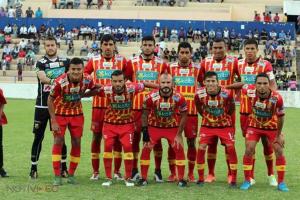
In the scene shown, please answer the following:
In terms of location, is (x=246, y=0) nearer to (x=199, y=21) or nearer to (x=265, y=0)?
(x=265, y=0)

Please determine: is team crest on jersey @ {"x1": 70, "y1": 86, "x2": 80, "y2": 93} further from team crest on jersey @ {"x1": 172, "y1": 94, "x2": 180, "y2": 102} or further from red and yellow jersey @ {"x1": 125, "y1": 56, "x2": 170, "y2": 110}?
team crest on jersey @ {"x1": 172, "y1": 94, "x2": 180, "y2": 102}

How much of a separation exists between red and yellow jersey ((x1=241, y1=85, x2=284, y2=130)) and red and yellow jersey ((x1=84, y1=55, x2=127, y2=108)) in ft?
6.82

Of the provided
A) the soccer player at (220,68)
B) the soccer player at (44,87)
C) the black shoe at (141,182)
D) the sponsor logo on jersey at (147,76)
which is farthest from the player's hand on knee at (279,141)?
the soccer player at (44,87)

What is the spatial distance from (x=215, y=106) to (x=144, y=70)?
4.32 ft

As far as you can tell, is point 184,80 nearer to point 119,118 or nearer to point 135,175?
point 119,118

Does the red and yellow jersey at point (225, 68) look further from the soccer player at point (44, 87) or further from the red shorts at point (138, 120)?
the soccer player at point (44, 87)

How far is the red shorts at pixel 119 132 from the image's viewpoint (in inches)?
365

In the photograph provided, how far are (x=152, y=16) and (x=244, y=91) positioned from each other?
3408 cm

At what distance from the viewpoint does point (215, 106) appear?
30.4ft

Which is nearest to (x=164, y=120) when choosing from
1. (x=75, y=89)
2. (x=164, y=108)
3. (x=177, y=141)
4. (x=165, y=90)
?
(x=164, y=108)

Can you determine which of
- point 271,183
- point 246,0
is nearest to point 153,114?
point 271,183

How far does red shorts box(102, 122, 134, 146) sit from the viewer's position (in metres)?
9.27

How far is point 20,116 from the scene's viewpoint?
21.6m

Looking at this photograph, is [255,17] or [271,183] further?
[255,17]
